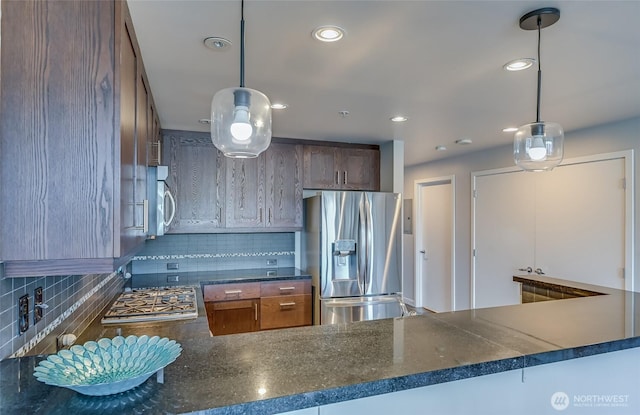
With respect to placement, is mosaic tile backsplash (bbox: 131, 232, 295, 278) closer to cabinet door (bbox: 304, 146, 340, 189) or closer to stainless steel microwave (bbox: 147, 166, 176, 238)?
cabinet door (bbox: 304, 146, 340, 189)

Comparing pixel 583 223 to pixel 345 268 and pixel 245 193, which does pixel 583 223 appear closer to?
pixel 345 268

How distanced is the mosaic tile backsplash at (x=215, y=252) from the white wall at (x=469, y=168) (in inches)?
91.6

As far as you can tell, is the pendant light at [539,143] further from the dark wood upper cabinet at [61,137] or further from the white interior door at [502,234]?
the white interior door at [502,234]

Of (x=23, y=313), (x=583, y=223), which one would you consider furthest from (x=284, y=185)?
(x=583, y=223)

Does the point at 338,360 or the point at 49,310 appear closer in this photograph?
the point at 338,360

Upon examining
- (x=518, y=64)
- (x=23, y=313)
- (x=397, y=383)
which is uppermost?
(x=518, y=64)

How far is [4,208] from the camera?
102 centimetres

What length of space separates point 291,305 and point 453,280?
8.46 ft

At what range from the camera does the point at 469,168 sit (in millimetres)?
4754

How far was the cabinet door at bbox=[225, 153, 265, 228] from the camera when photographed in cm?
368

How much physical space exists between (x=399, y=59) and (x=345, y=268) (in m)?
2.12

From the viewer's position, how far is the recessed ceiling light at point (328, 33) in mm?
1577

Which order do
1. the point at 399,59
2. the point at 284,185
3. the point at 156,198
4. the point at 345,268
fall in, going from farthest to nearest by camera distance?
the point at 284,185
the point at 345,268
the point at 156,198
the point at 399,59

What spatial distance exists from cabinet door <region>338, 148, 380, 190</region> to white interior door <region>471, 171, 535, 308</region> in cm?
144
